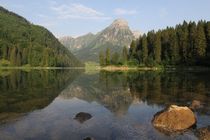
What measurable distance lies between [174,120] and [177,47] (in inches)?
4997

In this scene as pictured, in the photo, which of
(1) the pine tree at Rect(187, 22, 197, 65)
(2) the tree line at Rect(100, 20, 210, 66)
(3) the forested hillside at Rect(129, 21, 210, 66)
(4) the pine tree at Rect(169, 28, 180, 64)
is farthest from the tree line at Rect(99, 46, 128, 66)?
(1) the pine tree at Rect(187, 22, 197, 65)

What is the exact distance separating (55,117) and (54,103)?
29.3 ft

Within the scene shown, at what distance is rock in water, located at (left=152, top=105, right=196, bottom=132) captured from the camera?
21453 mm

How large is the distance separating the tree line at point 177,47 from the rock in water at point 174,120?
10263 cm

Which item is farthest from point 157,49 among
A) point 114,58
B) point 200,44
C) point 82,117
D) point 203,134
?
point 203,134

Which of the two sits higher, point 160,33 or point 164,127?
point 160,33

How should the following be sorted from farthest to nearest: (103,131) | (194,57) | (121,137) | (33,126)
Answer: (194,57) < (33,126) < (103,131) < (121,137)

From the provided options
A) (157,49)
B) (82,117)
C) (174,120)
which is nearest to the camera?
(174,120)

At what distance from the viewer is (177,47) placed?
470 feet

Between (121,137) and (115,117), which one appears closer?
(121,137)

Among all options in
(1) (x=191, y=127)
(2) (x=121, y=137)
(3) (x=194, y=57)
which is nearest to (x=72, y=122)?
(2) (x=121, y=137)

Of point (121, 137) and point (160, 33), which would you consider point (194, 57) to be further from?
point (121, 137)

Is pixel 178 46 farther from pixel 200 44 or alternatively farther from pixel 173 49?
pixel 200 44

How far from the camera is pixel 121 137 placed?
19.3m
